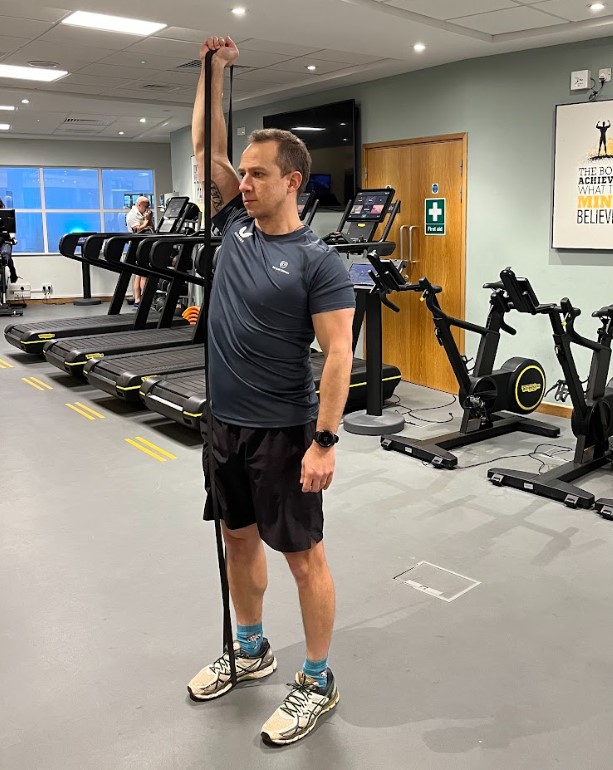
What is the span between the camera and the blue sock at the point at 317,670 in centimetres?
242

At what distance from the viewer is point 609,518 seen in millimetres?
4059

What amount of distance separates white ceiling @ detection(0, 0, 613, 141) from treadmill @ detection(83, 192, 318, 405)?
1545 millimetres

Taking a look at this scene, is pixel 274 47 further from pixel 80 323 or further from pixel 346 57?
pixel 80 323

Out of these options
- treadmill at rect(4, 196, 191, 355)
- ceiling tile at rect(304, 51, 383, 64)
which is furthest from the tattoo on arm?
treadmill at rect(4, 196, 191, 355)

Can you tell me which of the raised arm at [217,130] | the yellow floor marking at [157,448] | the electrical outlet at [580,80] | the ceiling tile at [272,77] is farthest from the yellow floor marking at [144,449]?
the electrical outlet at [580,80]

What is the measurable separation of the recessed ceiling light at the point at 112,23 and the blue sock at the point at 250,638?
442 cm

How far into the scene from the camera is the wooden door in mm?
7012

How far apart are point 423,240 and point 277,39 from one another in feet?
7.77

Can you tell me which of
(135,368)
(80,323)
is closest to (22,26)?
(135,368)

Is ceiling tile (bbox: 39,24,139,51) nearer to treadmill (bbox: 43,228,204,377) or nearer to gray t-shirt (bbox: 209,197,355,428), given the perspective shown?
treadmill (bbox: 43,228,204,377)

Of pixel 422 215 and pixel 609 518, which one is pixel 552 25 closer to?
pixel 422 215

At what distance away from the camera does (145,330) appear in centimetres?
864

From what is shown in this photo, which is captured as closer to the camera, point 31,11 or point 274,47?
point 31,11

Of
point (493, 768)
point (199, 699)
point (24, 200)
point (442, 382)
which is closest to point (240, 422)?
point (199, 699)
